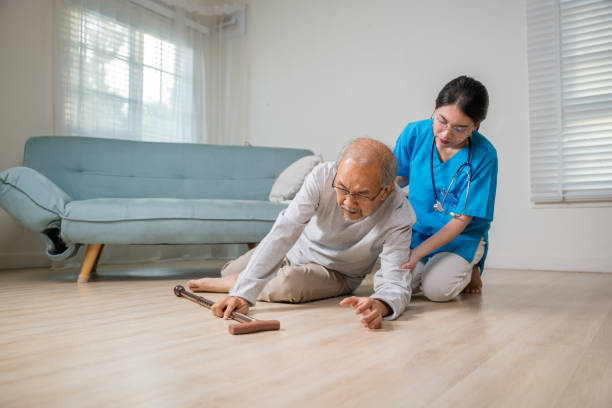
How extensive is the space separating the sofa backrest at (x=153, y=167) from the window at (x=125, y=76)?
58 cm

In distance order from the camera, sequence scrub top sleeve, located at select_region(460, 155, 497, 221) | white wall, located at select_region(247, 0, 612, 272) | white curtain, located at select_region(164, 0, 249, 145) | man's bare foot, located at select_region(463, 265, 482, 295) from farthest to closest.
Result: white curtain, located at select_region(164, 0, 249, 145)
white wall, located at select_region(247, 0, 612, 272)
man's bare foot, located at select_region(463, 265, 482, 295)
scrub top sleeve, located at select_region(460, 155, 497, 221)

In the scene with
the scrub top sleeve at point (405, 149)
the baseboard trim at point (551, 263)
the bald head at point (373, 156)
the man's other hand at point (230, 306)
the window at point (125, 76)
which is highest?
the window at point (125, 76)

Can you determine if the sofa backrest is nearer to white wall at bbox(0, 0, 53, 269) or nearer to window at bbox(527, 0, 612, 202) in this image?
white wall at bbox(0, 0, 53, 269)

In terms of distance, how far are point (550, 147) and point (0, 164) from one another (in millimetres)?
3772

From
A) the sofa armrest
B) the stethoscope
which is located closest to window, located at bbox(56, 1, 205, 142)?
the sofa armrest

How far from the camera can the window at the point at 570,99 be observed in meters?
2.96

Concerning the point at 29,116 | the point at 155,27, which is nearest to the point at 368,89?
the point at 155,27

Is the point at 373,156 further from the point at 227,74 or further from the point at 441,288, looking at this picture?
the point at 227,74

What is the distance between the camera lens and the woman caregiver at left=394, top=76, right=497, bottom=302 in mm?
1607

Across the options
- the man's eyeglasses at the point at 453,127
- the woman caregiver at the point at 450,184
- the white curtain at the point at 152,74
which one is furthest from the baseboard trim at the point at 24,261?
the man's eyeglasses at the point at 453,127

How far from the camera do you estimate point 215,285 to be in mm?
1916

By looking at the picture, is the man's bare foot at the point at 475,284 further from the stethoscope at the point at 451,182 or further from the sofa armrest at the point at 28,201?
the sofa armrest at the point at 28,201

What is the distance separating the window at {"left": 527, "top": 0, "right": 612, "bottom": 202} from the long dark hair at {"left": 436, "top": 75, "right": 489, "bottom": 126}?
183cm

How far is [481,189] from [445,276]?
374mm
